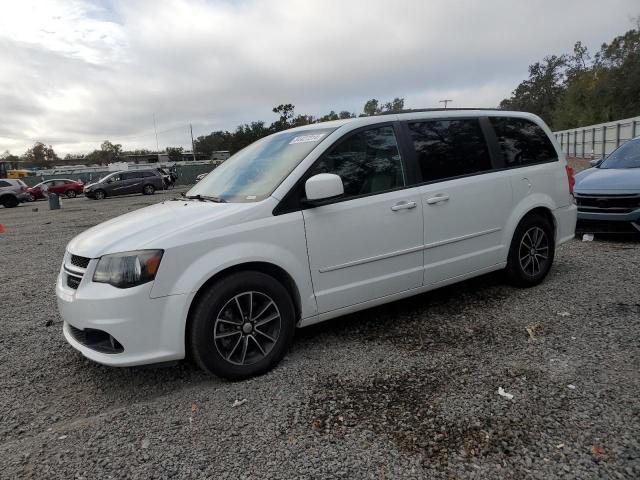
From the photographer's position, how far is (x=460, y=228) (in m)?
4.30

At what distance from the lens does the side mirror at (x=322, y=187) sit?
11.1 ft

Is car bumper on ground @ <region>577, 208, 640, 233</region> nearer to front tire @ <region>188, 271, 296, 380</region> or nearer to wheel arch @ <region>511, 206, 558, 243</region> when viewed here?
wheel arch @ <region>511, 206, 558, 243</region>

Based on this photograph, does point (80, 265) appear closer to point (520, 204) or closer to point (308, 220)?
point (308, 220)

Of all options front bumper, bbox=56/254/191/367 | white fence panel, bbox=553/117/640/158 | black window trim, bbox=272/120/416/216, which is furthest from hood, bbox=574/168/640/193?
white fence panel, bbox=553/117/640/158

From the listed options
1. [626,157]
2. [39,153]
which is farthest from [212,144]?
[626,157]

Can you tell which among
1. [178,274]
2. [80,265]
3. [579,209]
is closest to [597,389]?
[178,274]

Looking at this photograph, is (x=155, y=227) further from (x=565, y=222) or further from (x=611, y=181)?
(x=611, y=181)

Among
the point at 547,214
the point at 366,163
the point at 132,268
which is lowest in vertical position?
the point at 547,214

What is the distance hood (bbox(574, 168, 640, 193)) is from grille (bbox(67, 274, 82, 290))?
6645 mm

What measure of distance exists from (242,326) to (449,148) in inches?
96.2

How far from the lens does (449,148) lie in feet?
14.4

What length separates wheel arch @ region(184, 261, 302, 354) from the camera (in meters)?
3.18

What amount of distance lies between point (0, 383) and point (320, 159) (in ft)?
9.50

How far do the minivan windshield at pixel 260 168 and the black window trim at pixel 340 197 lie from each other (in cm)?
12
